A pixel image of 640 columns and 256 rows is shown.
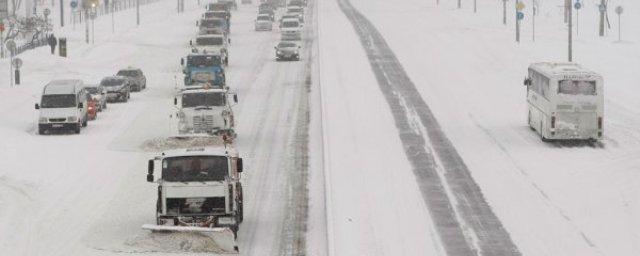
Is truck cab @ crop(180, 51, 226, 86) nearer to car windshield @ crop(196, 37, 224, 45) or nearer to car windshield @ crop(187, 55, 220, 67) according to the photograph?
car windshield @ crop(187, 55, 220, 67)

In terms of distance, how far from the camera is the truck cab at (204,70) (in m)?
61.3

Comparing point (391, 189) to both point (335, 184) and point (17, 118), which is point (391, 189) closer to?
point (335, 184)

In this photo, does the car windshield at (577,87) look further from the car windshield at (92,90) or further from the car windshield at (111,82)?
the car windshield at (111,82)

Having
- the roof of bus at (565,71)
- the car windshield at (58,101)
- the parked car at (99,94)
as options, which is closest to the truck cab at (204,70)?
the parked car at (99,94)

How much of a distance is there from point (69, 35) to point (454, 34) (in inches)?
1178

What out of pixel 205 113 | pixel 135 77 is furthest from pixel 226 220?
pixel 135 77

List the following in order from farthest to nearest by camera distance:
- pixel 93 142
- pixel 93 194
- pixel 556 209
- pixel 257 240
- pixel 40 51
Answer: pixel 40 51 → pixel 93 142 → pixel 93 194 → pixel 556 209 → pixel 257 240

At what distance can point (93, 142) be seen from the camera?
4469cm

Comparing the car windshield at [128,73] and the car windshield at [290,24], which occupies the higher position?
the car windshield at [290,24]

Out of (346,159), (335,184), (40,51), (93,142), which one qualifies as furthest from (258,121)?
(40,51)

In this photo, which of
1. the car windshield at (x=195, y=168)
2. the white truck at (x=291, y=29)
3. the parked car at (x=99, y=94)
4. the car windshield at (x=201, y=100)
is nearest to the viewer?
the car windshield at (x=195, y=168)

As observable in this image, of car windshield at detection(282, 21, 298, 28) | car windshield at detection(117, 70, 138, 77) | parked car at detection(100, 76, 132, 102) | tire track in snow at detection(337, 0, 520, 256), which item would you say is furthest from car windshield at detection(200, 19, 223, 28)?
parked car at detection(100, 76, 132, 102)

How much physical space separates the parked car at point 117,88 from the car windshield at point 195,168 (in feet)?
101

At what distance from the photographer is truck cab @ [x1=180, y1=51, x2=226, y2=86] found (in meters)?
61.3
